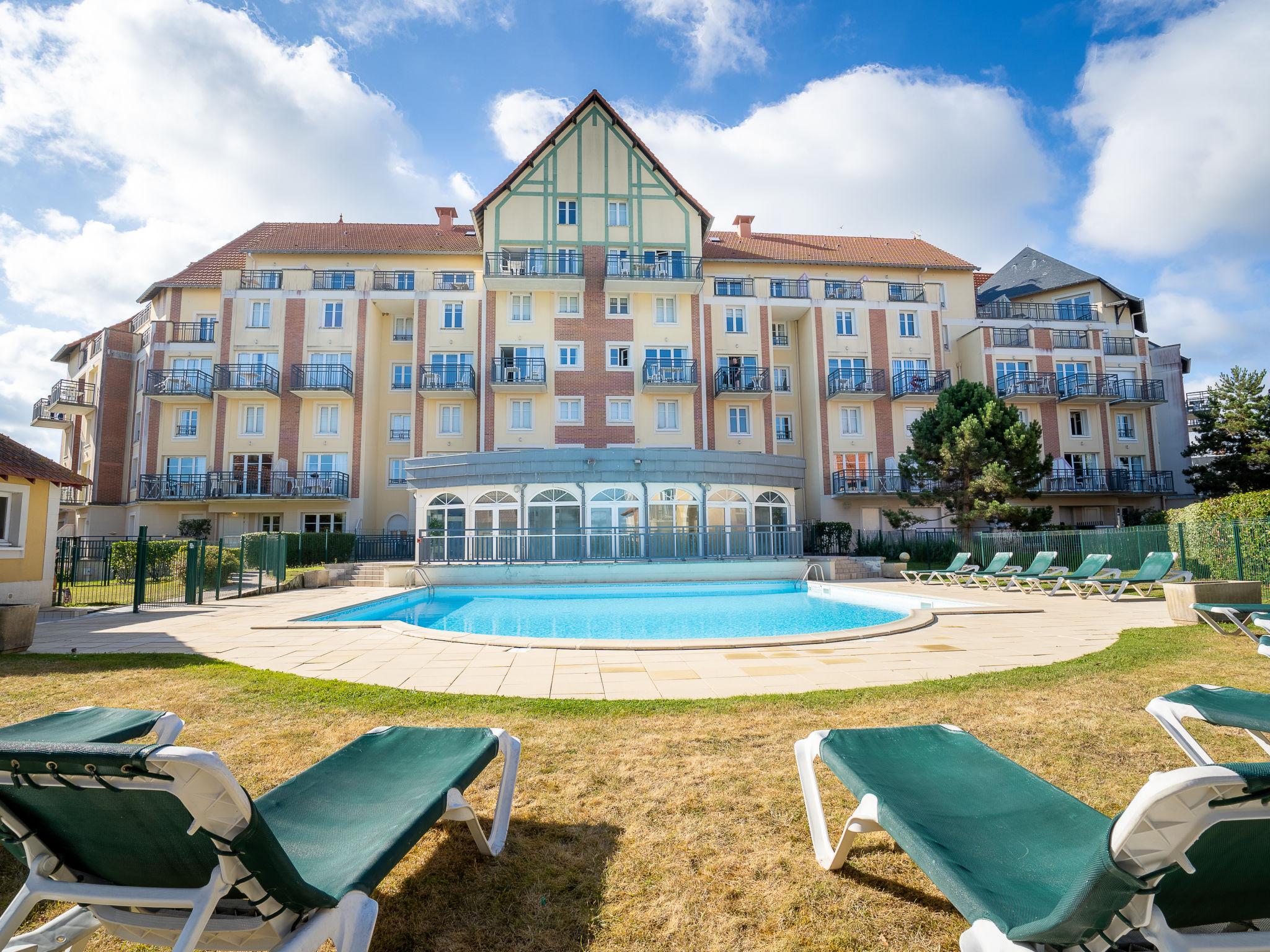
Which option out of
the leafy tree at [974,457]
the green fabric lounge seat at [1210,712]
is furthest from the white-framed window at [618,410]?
the green fabric lounge seat at [1210,712]

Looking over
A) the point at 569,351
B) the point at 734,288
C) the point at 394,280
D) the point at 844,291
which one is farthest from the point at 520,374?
the point at 844,291

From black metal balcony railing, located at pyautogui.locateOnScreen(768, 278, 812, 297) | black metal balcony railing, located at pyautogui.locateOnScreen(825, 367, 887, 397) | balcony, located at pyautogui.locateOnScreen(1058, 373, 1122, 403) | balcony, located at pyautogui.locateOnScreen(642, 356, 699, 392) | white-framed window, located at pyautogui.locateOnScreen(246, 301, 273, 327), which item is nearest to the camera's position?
balcony, located at pyautogui.locateOnScreen(642, 356, 699, 392)

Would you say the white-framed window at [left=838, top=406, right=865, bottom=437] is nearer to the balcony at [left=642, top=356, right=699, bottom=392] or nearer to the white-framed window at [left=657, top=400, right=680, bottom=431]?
the balcony at [left=642, top=356, right=699, bottom=392]

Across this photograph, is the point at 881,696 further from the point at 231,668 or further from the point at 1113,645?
the point at 231,668

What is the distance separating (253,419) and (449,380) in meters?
9.61

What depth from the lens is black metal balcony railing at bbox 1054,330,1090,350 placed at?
3356cm

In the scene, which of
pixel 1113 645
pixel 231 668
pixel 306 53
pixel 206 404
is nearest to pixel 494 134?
pixel 306 53

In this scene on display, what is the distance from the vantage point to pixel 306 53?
8828 millimetres

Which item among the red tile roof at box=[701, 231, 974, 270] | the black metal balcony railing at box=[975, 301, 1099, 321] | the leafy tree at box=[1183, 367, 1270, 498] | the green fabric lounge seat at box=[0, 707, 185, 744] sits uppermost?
the red tile roof at box=[701, 231, 974, 270]

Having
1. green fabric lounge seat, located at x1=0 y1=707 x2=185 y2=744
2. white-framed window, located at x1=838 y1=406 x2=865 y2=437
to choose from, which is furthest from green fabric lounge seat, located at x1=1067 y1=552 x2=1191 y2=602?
white-framed window, located at x1=838 y1=406 x2=865 y2=437

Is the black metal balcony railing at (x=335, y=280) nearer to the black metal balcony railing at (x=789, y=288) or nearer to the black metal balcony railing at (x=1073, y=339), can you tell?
the black metal balcony railing at (x=789, y=288)

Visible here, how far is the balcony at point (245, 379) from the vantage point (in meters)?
29.3

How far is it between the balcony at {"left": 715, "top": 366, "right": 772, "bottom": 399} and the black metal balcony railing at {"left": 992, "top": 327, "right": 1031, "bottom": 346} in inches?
500

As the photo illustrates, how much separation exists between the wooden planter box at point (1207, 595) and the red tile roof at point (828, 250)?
26.8 m
